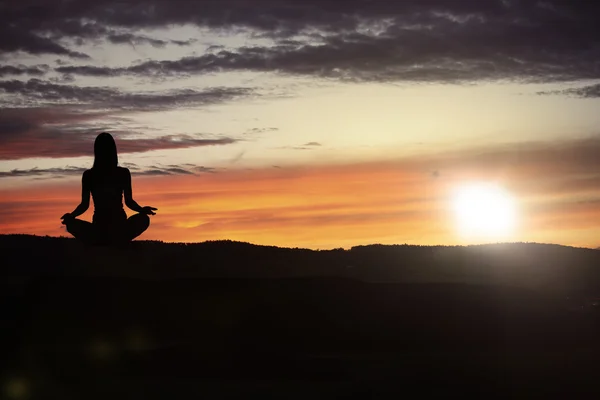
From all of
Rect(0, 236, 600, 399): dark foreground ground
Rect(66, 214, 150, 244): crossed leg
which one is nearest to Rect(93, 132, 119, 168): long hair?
Rect(66, 214, 150, 244): crossed leg

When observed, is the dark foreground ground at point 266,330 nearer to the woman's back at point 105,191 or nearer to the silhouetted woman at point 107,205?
the silhouetted woman at point 107,205

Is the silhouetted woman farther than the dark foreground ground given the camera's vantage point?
Yes

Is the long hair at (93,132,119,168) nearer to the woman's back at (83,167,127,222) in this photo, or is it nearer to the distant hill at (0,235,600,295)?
the woman's back at (83,167,127,222)

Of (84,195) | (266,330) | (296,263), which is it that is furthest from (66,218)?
(296,263)

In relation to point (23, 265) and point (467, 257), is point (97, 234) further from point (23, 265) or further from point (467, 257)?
point (467, 257)

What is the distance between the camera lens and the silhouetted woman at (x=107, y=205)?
1697 cm

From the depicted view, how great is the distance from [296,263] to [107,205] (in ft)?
18.0

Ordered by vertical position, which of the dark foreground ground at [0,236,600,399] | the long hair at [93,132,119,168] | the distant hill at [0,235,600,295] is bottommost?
the dark foreground ground at [0,236,600,399]

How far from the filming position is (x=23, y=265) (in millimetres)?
18312

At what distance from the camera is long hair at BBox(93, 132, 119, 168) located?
1681cm

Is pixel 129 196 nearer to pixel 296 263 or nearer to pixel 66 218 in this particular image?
pixel 66 218

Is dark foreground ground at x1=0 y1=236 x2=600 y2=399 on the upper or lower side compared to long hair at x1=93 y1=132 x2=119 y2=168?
lower

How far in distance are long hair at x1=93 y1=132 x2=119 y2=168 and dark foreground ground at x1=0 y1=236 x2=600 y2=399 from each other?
166cm

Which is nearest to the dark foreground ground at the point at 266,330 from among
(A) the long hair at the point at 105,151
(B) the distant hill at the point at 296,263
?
(B) the distant hill at the point at 296,263
